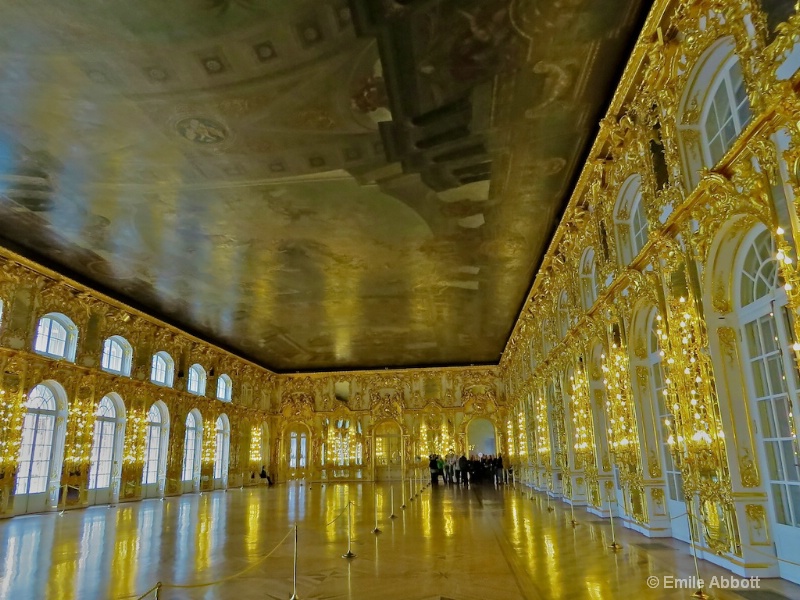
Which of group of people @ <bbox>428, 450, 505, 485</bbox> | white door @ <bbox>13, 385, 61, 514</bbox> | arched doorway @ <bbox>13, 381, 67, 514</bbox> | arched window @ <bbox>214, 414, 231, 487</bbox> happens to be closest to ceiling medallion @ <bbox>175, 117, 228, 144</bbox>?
arched doorway @ <bbox>13, 381, 67, 514</bbox>

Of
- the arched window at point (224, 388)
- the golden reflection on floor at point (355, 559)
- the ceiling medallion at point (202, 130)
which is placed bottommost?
the golden reflection on floor at point (355, 559)

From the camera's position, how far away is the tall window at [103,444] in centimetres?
1861

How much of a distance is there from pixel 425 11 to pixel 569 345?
31.3 ft

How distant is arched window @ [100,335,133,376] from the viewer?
19.6 m

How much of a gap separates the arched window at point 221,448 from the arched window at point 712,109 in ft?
83.8

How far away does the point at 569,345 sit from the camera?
14.1 meters

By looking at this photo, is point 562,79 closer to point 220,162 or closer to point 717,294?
point 717,294

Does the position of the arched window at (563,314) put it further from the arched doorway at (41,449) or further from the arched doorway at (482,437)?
the arched doorway at (482,437)

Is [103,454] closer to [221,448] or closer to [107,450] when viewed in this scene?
[107,450]

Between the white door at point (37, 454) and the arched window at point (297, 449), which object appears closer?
the white door at point (37, 454)

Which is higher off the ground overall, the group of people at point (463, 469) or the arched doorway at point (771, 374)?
the arched doorway at point (771, 374)

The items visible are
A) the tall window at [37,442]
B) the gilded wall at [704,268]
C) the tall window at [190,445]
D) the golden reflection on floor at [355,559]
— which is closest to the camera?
the gilded wall at [704,268]

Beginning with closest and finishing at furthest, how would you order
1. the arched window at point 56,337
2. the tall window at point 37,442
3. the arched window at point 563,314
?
the arched window at point 563,314
the tall window at point 37,442
the arched window at point 56,337

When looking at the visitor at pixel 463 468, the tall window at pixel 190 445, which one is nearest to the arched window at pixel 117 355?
the tall window at pixel 190 445
